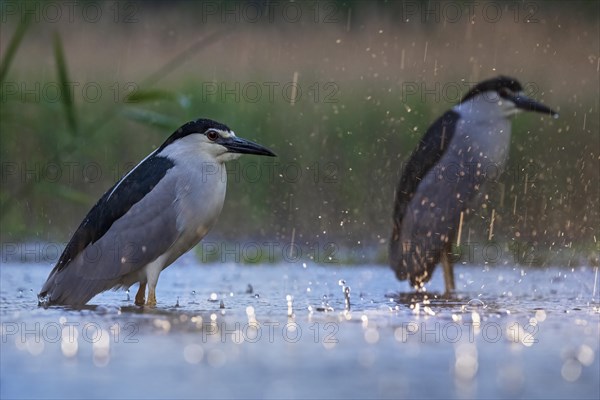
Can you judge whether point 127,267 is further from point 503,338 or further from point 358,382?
point 358,382

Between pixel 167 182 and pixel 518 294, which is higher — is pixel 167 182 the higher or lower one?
the higher one

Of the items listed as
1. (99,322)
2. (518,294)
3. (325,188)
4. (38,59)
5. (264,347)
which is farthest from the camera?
(38,59)

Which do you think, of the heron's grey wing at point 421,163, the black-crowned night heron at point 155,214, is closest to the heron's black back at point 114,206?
the black-crowned night heron at point 155,214

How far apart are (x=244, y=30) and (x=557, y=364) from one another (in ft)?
33.4

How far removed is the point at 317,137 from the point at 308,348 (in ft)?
23.3

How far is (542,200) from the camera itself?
30.8 ft

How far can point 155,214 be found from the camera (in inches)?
203

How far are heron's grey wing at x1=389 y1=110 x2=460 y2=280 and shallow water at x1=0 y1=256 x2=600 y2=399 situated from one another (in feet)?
5.33

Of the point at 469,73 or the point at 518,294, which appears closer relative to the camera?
the point at 518,294

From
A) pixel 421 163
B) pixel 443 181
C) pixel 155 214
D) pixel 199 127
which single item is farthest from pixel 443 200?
pixel 155 214

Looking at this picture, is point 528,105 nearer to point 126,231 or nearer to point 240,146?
point 240,146

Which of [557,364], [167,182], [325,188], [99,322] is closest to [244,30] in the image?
[325,188]

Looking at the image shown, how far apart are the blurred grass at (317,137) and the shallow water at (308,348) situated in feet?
7.89
